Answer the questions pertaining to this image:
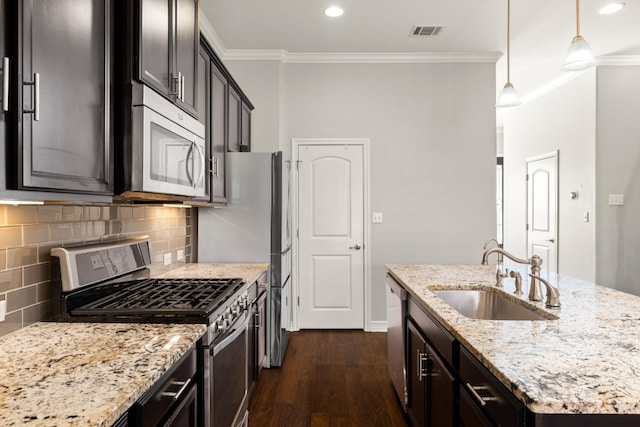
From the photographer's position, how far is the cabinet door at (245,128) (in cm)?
367

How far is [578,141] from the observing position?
185 inches

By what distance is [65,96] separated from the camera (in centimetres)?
122

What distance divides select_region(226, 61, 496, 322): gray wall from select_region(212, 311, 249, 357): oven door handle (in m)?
2.26

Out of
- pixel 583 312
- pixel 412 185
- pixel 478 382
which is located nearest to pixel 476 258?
pixel 412 185

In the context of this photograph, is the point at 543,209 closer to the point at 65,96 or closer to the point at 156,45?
the point at 156,45

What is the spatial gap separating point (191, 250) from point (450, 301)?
6.73 feet

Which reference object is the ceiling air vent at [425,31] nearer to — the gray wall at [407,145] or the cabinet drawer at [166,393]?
the gray wall at [407,145]

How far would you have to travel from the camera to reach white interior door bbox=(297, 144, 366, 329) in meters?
4.27

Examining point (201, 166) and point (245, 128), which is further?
point (245, 128)

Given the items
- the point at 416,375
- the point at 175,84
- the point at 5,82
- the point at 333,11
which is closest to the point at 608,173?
the point at 333,11

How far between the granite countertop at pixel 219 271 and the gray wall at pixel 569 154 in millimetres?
3786

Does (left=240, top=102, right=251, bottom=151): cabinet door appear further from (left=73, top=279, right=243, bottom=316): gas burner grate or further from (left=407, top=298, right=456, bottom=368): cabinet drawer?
(left=407, top=298, right=456, bottom=368): cabinet drawer

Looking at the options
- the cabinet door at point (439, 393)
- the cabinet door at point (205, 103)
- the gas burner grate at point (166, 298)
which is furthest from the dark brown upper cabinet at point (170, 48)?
the cabinet door at point (439, 393)

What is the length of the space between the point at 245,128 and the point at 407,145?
1.72 m
